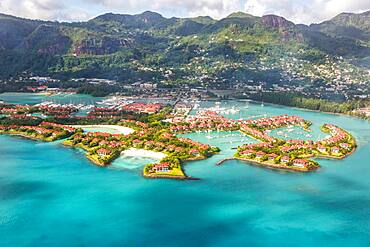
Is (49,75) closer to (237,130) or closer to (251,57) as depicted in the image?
(251,57)

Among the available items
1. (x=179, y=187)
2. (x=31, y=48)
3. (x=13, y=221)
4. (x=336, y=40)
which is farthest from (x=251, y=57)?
(x=13, y=221)

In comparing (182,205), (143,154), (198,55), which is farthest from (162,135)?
(198,55)

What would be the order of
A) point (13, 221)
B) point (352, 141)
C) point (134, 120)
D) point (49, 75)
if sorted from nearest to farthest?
point (13, 221) → point (352, 141) → point (134, 120) → point (49, 75)

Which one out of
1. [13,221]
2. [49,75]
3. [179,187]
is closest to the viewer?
[13,221]

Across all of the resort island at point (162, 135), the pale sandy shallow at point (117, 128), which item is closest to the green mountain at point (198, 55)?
the resort island at point (162, 135)

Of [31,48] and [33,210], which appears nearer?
[33,210]

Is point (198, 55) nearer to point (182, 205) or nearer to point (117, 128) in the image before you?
point (117, 128)
